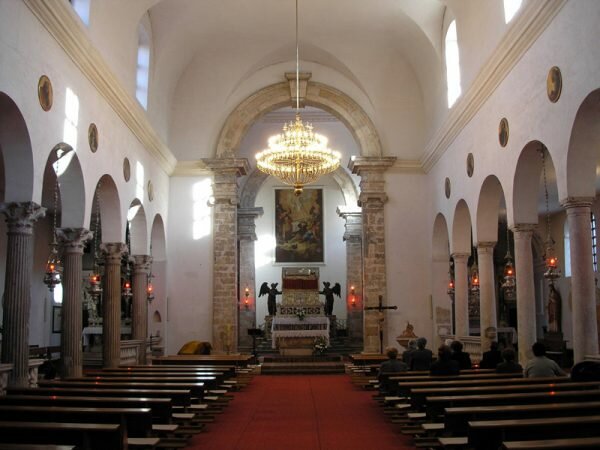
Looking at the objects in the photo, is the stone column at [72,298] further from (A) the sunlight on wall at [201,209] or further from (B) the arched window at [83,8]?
(A) the sunlight on wall at [201,209]

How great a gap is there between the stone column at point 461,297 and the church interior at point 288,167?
0.40 feet

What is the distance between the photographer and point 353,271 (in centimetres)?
3122

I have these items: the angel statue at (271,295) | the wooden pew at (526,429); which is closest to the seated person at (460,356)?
the wooden pew at (526,429)

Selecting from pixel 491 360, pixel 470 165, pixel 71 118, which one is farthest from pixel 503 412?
pixel 470 165

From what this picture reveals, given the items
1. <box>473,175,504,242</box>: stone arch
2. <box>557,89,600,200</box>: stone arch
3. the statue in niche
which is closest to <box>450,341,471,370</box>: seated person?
<box>557,89,600,200</box>: stone arch

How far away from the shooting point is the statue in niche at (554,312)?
26.7 meters

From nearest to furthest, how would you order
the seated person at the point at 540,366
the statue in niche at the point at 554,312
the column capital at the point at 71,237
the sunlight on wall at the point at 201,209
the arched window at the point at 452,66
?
the seated person at the point at 540,366 < the column capital at the point at 71,237 < the arched window at the point at 452,66 < the sunlight on wall at the point at 201,209 < the statue in niche at the point at 554,312

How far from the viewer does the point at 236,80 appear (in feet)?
75.2

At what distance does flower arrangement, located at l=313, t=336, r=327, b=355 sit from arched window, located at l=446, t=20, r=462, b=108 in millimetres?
9667

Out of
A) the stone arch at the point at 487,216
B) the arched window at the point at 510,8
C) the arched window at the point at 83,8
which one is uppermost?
the arched window at the point at 83,8

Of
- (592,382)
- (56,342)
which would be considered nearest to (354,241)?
(56,342)

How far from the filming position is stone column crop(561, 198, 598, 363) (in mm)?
11031

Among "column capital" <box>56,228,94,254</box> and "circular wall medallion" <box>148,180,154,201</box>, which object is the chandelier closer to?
"circular wall medallion" <box>148,180,154,201</box>

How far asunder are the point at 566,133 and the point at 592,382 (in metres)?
4.23
